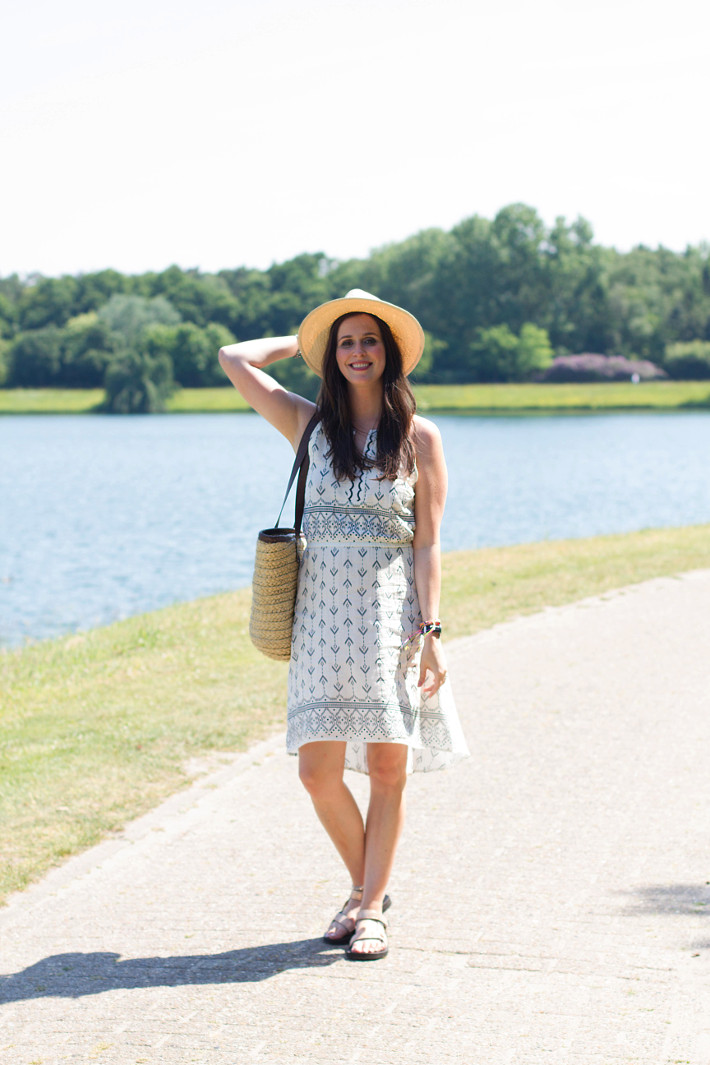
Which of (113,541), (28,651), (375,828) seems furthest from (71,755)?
(113,541)

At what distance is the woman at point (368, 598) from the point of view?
3.66 metres

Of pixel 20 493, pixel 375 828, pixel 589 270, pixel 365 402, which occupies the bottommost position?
pixel 20 493

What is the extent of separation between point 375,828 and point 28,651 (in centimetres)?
807

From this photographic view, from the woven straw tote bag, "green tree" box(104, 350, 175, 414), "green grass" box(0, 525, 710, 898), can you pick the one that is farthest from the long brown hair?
"green tree" box(104, 350, 175, 414)

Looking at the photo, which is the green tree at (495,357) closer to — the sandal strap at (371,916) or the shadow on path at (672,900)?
the shadow on path at (672,900)

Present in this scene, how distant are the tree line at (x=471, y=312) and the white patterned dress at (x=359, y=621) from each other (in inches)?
3413

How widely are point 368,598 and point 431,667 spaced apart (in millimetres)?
302

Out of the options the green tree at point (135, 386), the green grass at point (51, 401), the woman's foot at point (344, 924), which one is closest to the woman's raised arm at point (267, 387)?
the woman's foot at point (344, 924)

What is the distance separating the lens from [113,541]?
22562mm

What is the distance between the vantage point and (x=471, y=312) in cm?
10944

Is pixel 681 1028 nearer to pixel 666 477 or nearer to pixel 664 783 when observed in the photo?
pixel 664 783

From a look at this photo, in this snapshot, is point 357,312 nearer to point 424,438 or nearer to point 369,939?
point 424,438

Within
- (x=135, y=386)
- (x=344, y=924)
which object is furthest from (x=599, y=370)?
(x=344, y=924)

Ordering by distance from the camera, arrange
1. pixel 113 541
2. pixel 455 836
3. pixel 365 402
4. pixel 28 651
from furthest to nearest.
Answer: pixel 113 541 → pixel 28 651 → pixel 455 836 → pixel 365 402
